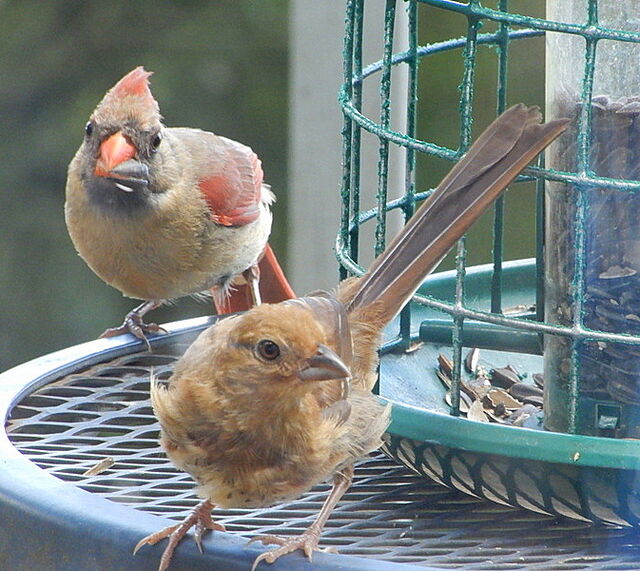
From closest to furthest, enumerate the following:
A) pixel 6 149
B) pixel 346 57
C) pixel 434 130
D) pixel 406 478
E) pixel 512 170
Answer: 1. pixel 512 170
2. pixel 406 478
3. pixel 346 57
4. pixel 6 149
5. pixel 434 130

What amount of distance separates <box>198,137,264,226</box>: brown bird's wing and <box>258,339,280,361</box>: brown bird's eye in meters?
1.73

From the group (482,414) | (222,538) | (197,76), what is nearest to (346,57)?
(482,414)

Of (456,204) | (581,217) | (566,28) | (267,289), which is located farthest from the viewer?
(267,289)

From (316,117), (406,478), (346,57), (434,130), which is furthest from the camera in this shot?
(434,130)

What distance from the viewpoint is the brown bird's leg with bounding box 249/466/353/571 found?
2418 millimetres

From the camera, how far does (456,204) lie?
3059 mm

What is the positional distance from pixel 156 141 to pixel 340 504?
5.55ft

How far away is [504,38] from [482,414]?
896 mm

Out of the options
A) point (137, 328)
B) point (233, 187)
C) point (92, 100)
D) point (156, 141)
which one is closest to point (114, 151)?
point (156, 141)

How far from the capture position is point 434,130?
24.6ft

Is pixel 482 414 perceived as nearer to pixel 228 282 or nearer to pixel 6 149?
pixel 228 282

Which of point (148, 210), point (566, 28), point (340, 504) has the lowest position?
point (340, 504)

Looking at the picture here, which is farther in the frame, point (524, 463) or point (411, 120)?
point (411, 120)

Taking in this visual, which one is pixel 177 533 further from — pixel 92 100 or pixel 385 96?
pixel 92 100
